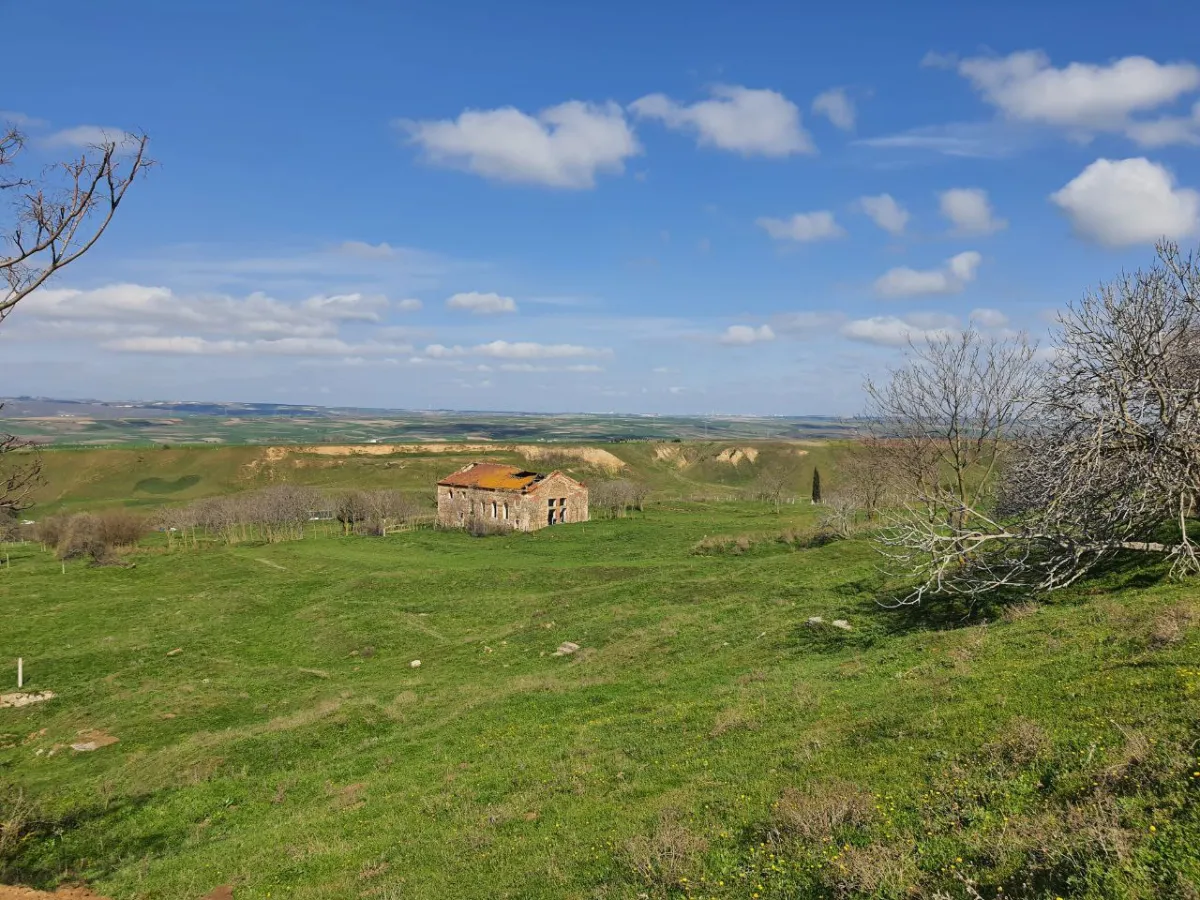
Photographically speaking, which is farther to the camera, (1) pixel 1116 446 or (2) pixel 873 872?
(1) pixel 1116 446

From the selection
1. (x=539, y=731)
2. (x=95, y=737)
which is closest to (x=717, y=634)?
(x=539, y=731)

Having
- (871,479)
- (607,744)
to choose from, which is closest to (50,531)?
(607,744)

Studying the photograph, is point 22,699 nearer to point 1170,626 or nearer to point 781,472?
point 1170,626

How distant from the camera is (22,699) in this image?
28.0 metres

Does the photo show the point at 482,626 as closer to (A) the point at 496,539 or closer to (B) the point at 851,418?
(B) the point at 851,418

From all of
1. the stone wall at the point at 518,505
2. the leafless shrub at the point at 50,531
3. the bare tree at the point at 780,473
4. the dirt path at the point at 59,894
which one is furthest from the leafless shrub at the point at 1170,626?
the bare tree at the point at 780,473

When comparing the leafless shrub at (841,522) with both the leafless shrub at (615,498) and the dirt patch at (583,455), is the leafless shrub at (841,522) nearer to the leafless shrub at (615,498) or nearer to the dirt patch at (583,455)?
the leafless shrub at (615,498)

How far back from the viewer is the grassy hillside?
13750 cm

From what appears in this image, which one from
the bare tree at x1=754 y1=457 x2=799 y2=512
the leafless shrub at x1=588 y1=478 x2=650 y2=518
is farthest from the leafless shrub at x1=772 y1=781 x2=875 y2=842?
the bare tree at x1=754 y1=457 x2=799 y2=512

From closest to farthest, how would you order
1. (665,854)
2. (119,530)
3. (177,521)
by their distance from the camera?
(665,854) → (119,530) → (177,521)

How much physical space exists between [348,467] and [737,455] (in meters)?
99.2

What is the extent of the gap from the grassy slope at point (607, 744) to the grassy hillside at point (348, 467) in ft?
307

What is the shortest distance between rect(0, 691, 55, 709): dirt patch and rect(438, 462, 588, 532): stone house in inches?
1984

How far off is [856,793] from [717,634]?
16.0m
